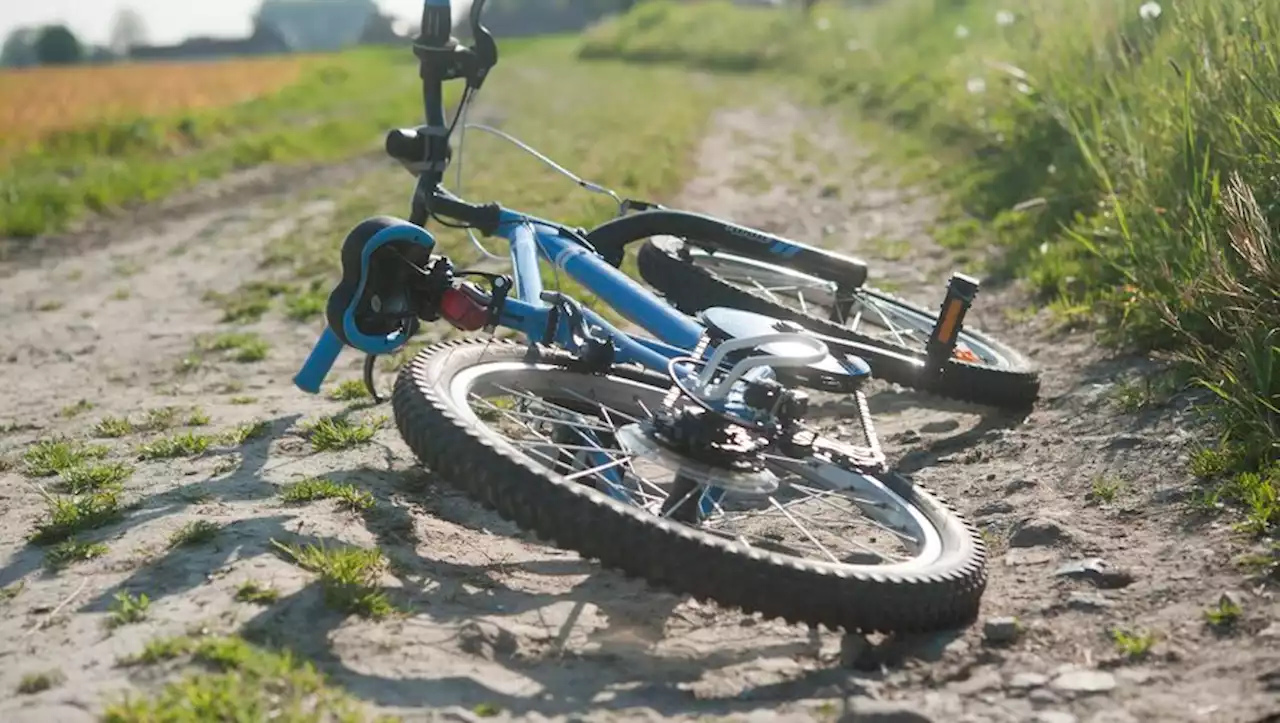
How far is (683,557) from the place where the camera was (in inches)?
118

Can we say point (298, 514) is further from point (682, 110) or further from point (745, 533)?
point (682, 110)

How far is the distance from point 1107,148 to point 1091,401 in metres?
2.49

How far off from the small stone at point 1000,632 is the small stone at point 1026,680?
0.17 meters

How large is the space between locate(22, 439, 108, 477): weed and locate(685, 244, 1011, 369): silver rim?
2.35 m

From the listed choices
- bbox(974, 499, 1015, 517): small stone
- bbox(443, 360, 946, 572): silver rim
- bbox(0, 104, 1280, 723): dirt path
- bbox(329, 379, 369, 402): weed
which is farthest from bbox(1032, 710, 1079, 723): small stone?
bbox(329, 379, 369, 402): weed

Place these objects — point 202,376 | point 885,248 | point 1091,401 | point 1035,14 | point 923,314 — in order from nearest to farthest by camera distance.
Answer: point 1091,401 → point 923,314 → point 202,376 → point 885,248 → point 1035,14

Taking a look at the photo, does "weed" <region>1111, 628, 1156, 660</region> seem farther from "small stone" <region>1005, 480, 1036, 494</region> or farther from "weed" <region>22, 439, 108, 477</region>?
"weed" <region>22, 439, 108, 477</region>

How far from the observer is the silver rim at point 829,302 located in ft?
17.6

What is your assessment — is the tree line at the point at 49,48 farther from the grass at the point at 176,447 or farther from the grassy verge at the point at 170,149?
the grass at the point at 176,447

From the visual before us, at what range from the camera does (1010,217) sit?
8156 mm

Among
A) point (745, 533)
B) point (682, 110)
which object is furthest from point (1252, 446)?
point (682, 110)

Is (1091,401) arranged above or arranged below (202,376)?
above

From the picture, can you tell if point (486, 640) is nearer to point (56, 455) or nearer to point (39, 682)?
point (39, 682)

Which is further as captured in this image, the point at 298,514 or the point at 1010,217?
the point at 1010,217
